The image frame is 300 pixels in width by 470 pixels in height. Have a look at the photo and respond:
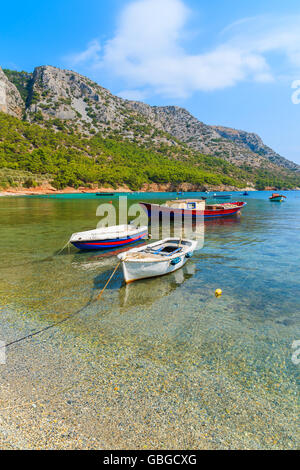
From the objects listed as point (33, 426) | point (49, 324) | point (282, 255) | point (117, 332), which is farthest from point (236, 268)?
point (33, 426)

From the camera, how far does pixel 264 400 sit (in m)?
5.57

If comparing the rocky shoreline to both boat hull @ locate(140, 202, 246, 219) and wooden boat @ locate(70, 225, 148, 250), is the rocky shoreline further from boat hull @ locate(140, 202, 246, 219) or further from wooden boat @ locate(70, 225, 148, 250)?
wooden boat @ locate(70, 225, 148, 250)

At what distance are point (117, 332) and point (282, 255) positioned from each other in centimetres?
1606

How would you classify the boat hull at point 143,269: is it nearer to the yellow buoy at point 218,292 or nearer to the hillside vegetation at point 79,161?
the yellow buoy at point 218,292

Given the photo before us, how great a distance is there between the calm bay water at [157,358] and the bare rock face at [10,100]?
607ft

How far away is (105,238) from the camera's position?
18.5 metres

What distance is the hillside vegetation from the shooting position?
10856cm

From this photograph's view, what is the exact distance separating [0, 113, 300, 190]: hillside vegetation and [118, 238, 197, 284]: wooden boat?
3773 inches

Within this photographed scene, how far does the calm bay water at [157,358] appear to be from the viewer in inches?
189

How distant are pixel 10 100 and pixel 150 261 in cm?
20226

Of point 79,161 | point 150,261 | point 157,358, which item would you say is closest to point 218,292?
point 150,261

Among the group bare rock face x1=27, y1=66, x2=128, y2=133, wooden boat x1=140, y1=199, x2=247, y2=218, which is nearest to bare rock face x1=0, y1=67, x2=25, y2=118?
bare rock face x1=27, y1=66, x2=128, y2=133

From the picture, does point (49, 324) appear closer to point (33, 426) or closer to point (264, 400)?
point (33, 426)

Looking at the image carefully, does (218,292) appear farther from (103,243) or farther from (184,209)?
(184,209)
